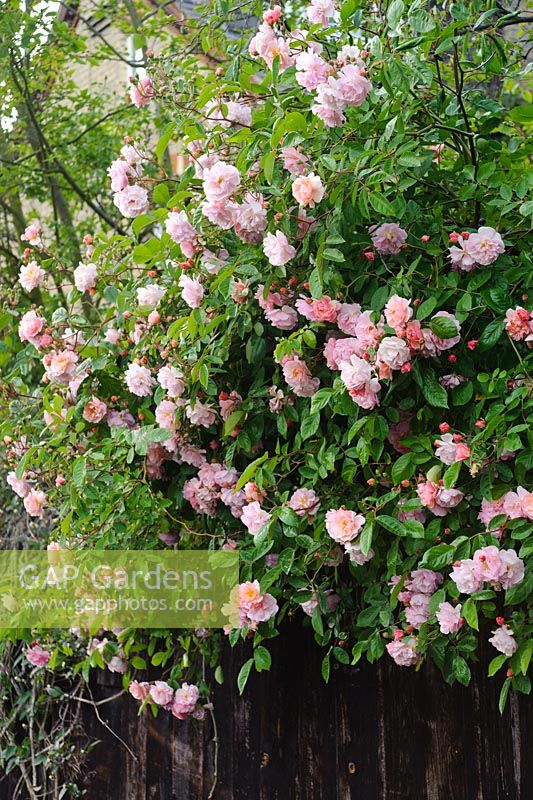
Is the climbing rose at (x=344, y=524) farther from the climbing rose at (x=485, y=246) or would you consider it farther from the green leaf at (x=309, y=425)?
the climbing rose at (x=485, y=246)

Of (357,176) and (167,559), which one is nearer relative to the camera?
(357,176)

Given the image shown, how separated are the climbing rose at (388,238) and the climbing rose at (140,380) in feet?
2.30

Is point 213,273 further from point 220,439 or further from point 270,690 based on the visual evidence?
point 270,690

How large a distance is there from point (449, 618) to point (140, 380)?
100 cm

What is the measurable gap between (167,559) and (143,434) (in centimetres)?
47

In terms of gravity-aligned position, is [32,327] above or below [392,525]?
above

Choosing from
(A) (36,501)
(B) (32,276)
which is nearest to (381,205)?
(B) (32,276)

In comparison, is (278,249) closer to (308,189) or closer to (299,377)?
(308,189)

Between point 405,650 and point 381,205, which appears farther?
point 405,650

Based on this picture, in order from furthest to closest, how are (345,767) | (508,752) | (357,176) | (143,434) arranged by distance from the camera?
(345,767)
(143,434)
(508,752)
(357,176)

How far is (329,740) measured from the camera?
→ 2680 mm

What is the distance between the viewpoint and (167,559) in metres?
2.74

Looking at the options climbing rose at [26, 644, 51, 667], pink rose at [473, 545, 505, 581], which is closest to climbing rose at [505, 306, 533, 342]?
pink rose at [473, 545, 505, 581]

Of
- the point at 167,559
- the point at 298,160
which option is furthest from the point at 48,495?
the point at 298,160
